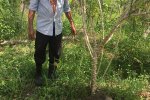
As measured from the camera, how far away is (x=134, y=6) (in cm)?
465

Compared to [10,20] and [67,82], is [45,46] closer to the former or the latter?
[67,82]

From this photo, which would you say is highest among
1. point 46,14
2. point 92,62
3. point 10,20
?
point 46,14

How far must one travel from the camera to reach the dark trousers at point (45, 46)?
211 inches

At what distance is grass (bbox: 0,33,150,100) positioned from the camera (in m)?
5.44

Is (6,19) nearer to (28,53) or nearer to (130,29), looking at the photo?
(28,53)

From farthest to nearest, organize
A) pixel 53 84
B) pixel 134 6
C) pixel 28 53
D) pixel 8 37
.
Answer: pixel 8 37 < pixel 28 53 < pixel 53 84 < pixel 134 6

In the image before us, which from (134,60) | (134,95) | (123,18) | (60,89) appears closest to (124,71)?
(134,60)

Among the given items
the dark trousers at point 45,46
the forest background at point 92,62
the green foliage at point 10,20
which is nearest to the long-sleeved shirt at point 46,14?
the dark trousers at point 45,46

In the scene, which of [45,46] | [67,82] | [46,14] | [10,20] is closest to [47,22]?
[46,14]

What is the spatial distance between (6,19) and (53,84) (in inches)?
116

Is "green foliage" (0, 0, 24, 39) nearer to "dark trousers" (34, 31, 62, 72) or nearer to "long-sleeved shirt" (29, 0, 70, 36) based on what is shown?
"dark trousers" (34, 31, 62, 72)

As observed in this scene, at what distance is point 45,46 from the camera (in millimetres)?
5492

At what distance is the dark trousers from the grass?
0.92 ft

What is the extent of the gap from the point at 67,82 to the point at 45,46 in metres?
0.66
